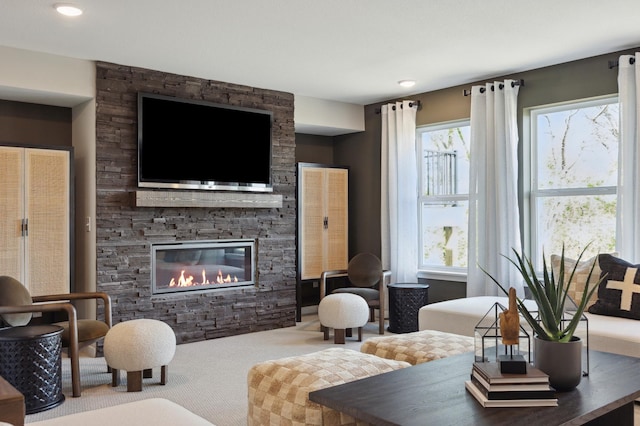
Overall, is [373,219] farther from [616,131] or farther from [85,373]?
[85,373]

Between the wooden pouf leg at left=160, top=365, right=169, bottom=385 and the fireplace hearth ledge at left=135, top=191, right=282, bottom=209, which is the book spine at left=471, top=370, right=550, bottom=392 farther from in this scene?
the fireplace hearth ledge at left=135, top=191, right=282, bottom=209

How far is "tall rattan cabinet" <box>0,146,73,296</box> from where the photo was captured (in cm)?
461

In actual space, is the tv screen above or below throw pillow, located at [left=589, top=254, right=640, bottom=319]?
above

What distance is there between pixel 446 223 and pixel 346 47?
2531 mm

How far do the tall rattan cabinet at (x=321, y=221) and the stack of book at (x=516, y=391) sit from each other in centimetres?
437

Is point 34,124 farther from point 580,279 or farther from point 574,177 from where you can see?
point 574,177

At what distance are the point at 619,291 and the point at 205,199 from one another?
3.46 meters

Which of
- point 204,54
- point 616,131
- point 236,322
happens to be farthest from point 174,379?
point 616,131

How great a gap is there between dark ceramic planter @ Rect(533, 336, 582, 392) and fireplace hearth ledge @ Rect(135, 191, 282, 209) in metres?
3.70

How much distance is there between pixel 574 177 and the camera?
5273mm

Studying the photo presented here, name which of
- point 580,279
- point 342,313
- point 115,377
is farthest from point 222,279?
point 580,279

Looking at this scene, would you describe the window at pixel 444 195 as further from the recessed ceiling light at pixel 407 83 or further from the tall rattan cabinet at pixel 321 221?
the tall rattan cabinet at pixel 321 221

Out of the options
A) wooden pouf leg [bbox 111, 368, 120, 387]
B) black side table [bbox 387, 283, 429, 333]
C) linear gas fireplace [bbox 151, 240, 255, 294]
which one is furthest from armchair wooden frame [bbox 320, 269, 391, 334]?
wooden pouf leg [bbox 111, 368, 120, 387]

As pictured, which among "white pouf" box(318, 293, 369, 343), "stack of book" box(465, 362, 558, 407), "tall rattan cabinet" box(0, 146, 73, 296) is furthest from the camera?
"white pouf" box(318, 293, 369, 343)
